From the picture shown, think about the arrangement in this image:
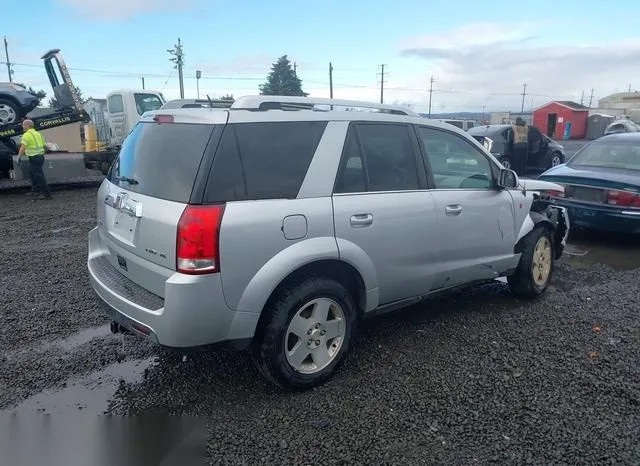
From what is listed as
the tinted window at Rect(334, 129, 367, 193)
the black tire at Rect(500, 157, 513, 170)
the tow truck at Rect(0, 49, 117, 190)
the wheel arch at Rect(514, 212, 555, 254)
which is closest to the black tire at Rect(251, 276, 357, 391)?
the tinted window at Rect(334, 129, 367, 193)

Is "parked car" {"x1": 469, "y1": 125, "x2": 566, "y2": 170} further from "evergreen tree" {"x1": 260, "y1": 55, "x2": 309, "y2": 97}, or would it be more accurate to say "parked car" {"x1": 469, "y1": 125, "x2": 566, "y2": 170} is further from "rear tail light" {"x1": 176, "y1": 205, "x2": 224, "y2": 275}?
"evergreen tree" {"x1": 260, "y1": 55, "x2": 309, "y2": 97}

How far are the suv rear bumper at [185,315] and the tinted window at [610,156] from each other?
6886 mm

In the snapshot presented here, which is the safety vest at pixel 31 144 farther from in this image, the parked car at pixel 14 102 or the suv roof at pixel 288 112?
the suv roof at pixel 288 112

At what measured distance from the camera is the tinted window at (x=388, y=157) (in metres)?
3.80

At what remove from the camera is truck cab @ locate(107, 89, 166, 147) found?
14.8 m

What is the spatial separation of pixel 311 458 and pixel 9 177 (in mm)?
14029

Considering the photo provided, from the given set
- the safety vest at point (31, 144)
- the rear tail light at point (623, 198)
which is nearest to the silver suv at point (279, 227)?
the rear tail light at point (623, 198)

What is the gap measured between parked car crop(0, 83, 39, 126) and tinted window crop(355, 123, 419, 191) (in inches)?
455

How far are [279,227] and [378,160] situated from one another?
43.1 inches

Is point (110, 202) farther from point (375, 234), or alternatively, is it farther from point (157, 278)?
point (375, 234)

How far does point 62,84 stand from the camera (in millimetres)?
13078

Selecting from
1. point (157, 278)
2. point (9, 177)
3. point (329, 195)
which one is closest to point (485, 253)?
point (329, 195)

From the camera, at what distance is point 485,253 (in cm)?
461

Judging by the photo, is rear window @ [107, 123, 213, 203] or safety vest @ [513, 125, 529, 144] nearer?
rear window @ [107, 123, 213, 203]
